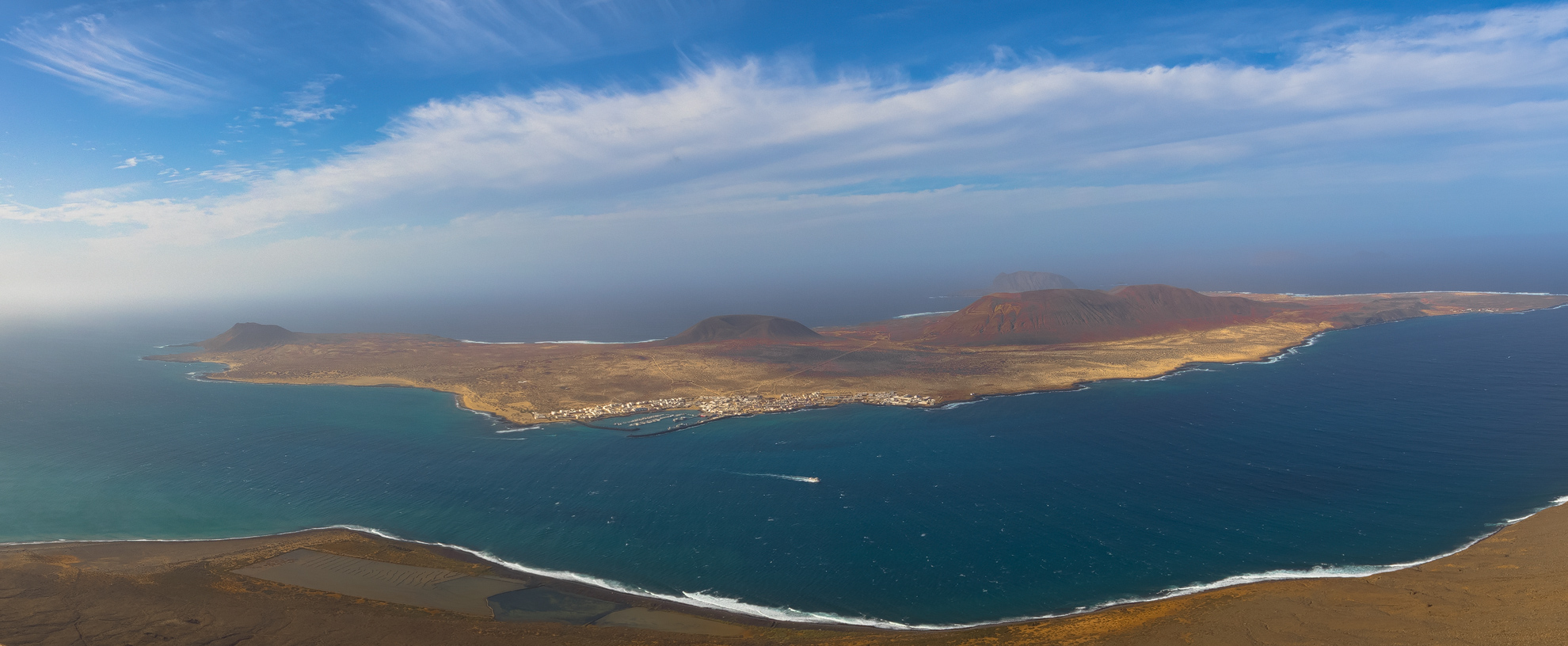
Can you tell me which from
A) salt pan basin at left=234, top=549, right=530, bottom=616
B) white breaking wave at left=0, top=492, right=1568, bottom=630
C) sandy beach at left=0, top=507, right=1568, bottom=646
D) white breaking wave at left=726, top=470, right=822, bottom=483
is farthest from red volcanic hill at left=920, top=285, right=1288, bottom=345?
salt pan basin at left=234, top=549, right=530, bottom=616

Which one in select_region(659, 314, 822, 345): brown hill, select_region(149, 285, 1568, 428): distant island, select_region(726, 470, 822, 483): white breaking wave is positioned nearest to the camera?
select_region(726, 470, 822, 483): white breaking wave

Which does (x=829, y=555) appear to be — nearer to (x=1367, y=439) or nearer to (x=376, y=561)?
(x=376, y=561)

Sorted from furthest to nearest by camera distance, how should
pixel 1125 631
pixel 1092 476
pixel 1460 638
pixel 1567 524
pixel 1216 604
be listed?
pixel 1092 476
pixel 1567 524
pixel 1216 604
pixel 1125 631
pixel 1460 638

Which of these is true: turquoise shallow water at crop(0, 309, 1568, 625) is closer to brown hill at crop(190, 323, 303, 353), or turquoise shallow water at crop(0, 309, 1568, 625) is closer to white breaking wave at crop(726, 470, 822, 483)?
white breaking wave at crop(726, 470, 822, 483)

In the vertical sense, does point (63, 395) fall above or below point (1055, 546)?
above

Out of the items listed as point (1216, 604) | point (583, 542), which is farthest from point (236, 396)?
point (1216, 604)

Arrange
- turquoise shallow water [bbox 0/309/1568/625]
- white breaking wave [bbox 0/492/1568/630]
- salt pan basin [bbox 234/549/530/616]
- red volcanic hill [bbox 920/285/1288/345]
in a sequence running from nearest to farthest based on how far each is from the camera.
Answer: white breaking wave [bbox 0/492/1568/630], salt pan basin [bbox 234/549/530/616], turquoise shallow water [bbox 0/309/1568/625], red volcanic hill [bbox 920/285/1288/345]

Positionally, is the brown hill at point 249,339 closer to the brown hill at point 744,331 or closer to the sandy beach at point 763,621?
the brown hill at point 744,331
